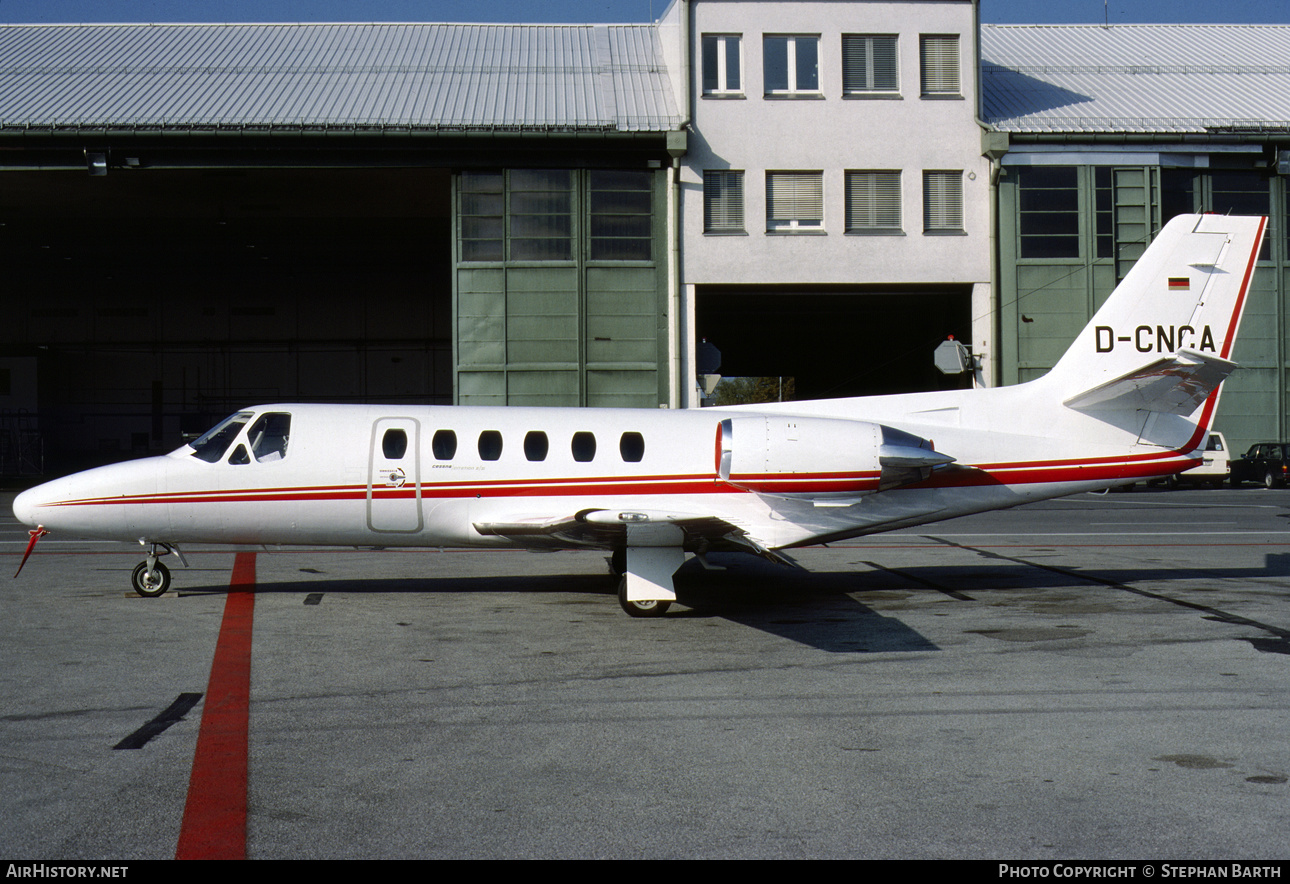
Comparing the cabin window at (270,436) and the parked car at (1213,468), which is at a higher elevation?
the cabin window at (270,436)

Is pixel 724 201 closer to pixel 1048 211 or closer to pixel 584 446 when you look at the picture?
pixel 1048 211

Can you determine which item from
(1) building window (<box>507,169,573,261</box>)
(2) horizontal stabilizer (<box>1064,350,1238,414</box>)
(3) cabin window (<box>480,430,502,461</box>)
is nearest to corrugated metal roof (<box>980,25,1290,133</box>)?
(1) building window (<box>507,169,573,261</box>)

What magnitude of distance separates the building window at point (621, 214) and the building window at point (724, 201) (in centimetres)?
173

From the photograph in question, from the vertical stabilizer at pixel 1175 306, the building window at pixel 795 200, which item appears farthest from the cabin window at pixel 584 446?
the building window at pixel 795 200

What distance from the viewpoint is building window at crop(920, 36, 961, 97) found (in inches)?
1261

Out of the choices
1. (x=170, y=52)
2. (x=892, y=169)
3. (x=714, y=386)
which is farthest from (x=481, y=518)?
(x=170, y=52)

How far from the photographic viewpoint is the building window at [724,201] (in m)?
31.9

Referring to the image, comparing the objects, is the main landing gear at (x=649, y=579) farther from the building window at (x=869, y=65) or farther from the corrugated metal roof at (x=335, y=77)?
the building window at (x=869, y=65)

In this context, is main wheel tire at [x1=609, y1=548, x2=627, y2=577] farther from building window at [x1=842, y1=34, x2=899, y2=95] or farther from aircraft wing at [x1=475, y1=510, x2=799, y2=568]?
building window at [x1=842, y1=34, x2=899, y2=95]

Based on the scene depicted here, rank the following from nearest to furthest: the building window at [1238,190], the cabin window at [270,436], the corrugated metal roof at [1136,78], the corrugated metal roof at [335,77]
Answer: the cabin window at [270,436] < the corrugated metal roof at [335,77] < the corrugated metal roof at [1136,78] < the building window at [1238,190]

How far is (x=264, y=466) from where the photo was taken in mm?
13695

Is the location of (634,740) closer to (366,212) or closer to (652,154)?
(652,154)

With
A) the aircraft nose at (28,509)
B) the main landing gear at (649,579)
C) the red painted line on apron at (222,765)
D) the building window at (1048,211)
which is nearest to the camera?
the red painted line on apron at (222,765)
